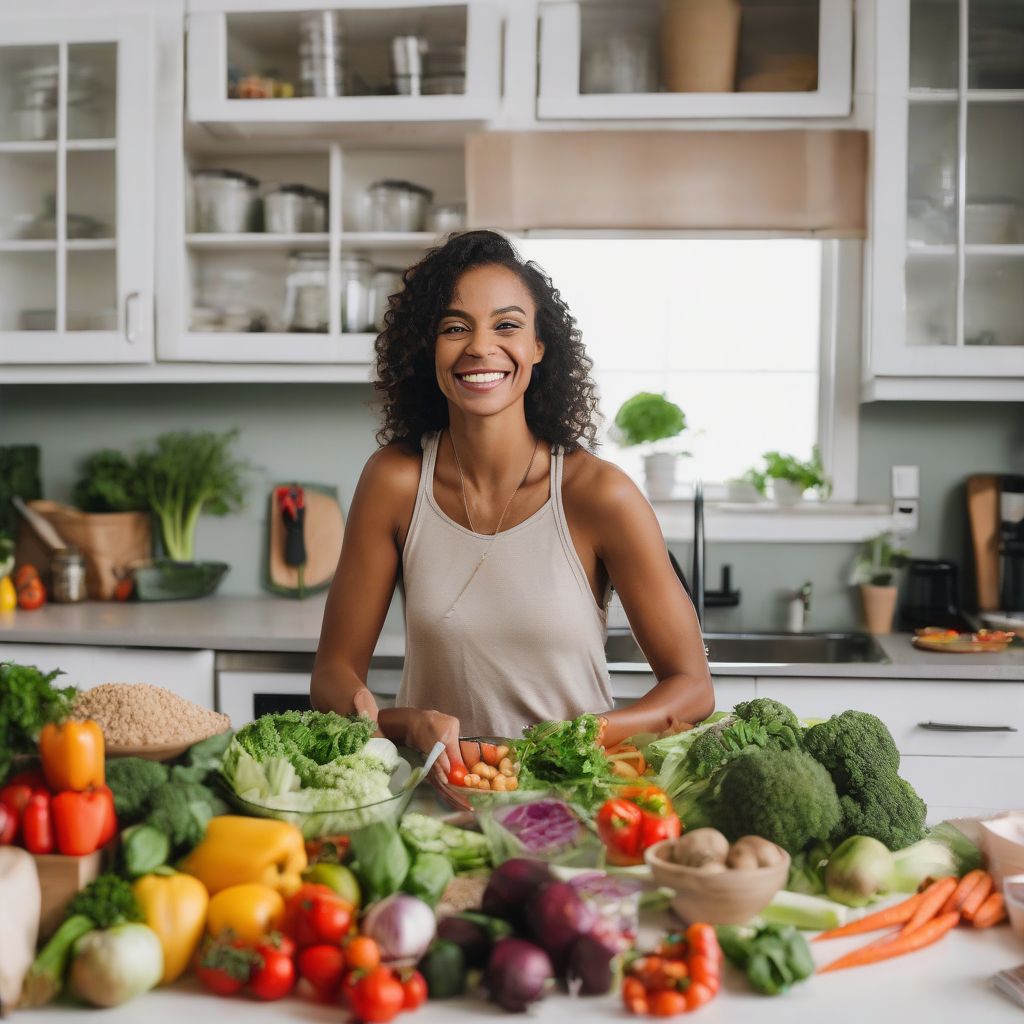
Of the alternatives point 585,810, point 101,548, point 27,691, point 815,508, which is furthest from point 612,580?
point 101,548

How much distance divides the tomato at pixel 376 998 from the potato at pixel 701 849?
0.33m

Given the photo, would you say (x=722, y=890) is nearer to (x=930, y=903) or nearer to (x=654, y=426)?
(x=930, y=903)

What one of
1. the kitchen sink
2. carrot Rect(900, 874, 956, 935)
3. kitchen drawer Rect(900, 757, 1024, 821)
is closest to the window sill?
the kitchen sink

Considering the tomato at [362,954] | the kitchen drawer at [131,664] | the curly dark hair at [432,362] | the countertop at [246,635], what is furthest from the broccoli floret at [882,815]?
the kitchen drawer at [131,664]

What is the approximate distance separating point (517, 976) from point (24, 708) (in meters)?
0.58

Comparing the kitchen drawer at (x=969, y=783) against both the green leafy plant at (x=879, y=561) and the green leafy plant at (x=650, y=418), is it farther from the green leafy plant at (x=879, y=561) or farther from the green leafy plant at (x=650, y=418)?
the green leafy plant at (x=650, y=418)

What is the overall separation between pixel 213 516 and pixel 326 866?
250 cm

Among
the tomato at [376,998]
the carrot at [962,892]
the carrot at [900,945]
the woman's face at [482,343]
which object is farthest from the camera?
the woman's face at [482,343]

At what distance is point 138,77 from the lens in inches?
117

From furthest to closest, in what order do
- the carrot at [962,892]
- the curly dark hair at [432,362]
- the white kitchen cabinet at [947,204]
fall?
the white kitchen cabinet at [947,204]
the curly dark hair at [432,362]
the carrot at [962,892]

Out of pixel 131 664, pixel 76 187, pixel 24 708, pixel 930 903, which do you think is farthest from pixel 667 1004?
pixel 76 187

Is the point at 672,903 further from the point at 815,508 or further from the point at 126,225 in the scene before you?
the point at 126,225

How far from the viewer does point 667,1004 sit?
37.8 inches

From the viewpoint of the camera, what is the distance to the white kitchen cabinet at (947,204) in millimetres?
2840
